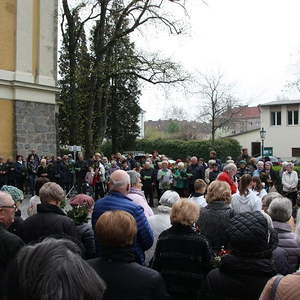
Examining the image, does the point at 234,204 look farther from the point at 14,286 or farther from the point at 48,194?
the point at 14,286

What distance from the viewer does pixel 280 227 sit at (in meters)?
4.49

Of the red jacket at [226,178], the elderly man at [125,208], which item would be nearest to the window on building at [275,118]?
the red jacket at [226,178]

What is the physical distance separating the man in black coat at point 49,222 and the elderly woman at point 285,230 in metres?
1.95

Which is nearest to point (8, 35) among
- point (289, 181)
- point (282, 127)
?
point (289, 181)

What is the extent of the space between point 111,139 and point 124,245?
47519 millimetres

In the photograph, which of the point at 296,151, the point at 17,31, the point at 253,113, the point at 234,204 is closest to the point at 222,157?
the point at 296,151

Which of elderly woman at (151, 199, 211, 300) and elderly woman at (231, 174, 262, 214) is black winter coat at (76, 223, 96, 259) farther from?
elderly woman at (231, 174, 262, 214)

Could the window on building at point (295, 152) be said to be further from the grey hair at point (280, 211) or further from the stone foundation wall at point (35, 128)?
the grey hair at point (280, 211)

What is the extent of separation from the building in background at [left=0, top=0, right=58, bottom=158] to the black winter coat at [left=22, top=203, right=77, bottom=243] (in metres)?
16.3

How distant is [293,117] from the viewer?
5241 cm

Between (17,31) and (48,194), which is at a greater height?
(17,31)

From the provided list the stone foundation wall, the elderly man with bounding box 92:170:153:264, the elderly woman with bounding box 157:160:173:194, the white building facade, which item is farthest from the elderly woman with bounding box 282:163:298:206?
the white building facade

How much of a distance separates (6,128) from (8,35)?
13.1 feet

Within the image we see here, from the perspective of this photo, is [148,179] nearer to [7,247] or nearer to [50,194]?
[50,194]
